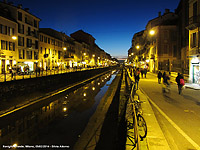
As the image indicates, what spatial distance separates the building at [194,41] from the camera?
67.8 feet

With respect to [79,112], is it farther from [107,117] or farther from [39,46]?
[39,46]

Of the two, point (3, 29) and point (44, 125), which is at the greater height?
point (3, 29)

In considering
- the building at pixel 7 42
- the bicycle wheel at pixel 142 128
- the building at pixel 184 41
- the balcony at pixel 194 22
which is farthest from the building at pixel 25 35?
the bicycle wheel at pixel 142 128

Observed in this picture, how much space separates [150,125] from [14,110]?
1093 centimetres

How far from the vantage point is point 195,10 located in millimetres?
21406

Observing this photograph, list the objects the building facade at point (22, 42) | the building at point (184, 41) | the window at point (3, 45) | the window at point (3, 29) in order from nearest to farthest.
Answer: the building at point (184, 41) → the window at point (3, 29) → the window at point (3, 45) → the building facade at point (22, 42)

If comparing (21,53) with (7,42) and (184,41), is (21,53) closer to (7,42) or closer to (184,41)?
(7,42)

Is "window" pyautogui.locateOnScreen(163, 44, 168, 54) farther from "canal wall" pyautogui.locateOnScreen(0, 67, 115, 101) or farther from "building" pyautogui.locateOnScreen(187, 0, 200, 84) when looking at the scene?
"canal wall" pyautogui.locateOnScreen(0, 67, 115, 101)

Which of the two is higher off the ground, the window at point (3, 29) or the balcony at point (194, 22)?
the window at point (3, 29)

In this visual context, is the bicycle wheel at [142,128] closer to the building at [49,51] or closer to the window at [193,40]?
the window at [193,40]

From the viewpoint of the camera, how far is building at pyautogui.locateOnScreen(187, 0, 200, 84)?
67.8 feet

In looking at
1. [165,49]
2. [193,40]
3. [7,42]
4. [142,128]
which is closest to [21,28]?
[7,42]

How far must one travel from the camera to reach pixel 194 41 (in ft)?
72.9

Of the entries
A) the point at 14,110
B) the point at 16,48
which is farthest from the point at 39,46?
the point at 14,110
